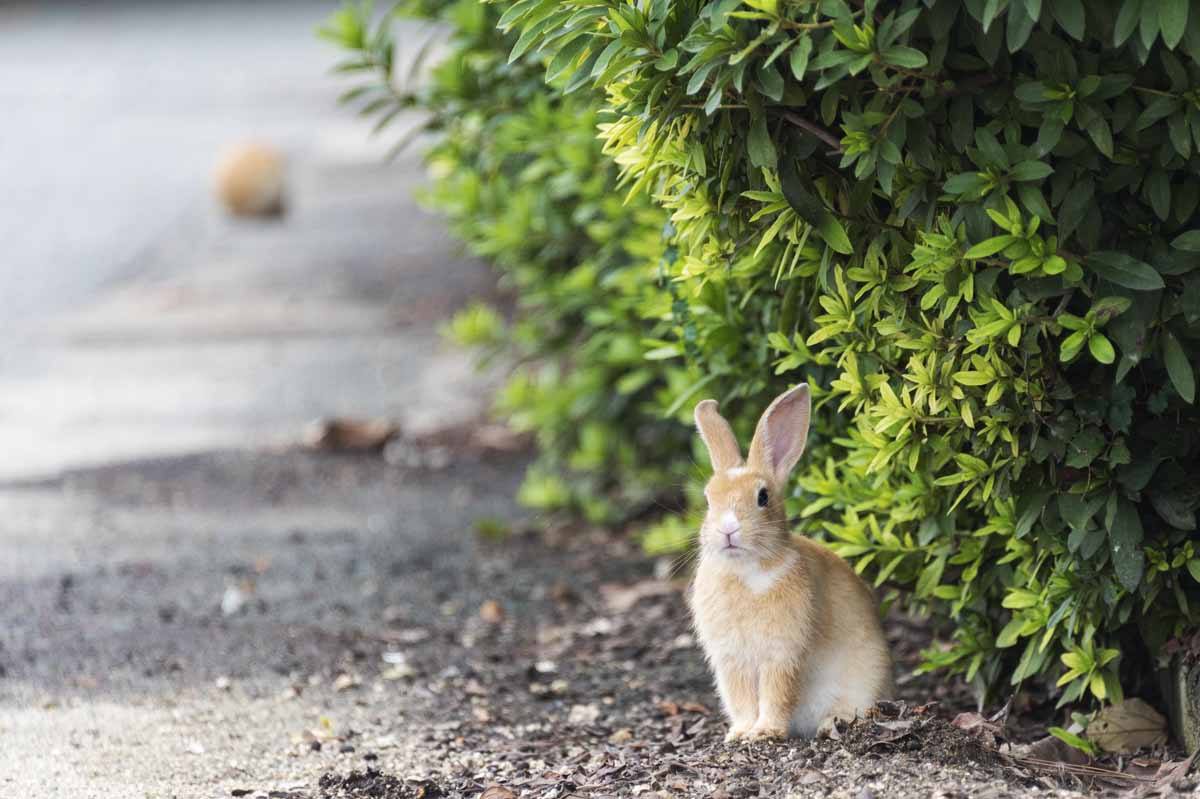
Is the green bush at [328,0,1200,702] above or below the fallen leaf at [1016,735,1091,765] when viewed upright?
above

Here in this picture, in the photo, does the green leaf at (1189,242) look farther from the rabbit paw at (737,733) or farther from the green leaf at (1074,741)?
the rabbit paw at (737,733)

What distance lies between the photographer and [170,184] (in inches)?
605

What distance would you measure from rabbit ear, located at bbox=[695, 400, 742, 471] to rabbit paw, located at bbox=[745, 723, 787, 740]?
2.13 ft

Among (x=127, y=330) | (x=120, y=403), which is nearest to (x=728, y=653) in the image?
(x=120, y=403)

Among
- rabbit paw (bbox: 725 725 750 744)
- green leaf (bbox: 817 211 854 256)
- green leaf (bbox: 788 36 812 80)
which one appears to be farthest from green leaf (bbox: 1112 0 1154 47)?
rabbit paw (bbox: 725 725 750 744)

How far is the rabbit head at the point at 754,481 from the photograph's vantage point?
361 cm

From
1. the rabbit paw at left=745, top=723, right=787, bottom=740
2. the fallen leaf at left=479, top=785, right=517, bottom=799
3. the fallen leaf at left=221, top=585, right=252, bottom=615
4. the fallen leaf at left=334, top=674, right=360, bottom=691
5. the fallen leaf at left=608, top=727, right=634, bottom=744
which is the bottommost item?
the fallen leaf at left=221, top=585, right=252, bottom=615

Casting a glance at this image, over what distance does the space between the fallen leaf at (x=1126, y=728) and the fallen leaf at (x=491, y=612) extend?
7.53ft

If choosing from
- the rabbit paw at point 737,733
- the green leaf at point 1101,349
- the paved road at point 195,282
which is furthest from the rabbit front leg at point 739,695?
the paved road at point 195,282

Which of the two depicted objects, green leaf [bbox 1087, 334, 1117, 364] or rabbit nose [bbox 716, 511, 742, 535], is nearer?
green leaf [bbox 1087, 334, 1117, 364]

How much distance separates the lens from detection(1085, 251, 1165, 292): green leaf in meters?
3.23

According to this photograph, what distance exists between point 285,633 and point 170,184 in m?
11.1

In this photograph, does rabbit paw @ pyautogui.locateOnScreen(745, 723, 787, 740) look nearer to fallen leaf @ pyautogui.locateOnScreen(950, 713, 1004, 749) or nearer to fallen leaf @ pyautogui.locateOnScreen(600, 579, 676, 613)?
fallen leaf @ pyautogui.locateOnScreen(950, 713, 1004, 749)

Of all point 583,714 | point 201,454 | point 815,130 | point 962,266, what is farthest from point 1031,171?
point 201,454
